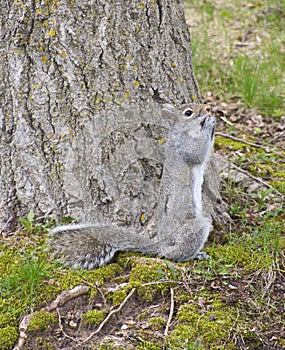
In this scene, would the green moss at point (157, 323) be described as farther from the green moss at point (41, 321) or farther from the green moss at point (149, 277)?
the green moss at point (41, 321)

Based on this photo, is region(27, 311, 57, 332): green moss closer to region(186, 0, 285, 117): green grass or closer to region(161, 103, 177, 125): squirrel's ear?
region(161, 103, 177, 125): squirrel's ear

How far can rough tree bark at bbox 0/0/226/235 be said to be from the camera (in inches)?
118

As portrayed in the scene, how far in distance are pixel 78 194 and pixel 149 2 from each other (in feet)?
4.07

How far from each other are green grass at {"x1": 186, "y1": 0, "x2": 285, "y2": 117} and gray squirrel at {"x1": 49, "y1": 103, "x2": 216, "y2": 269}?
185cm

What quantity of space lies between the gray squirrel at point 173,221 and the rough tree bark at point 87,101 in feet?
0.36

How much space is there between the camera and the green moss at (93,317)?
2633 millimetres

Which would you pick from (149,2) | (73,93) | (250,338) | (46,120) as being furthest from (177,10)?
(250,338)

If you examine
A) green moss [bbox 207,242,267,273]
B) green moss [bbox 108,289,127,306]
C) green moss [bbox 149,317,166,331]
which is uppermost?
green moss [bbox 207,242,267,273]

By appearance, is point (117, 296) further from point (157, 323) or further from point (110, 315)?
point (157, 323)

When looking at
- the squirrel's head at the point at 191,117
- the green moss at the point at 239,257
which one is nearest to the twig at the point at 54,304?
the green moss at the point at 239,257

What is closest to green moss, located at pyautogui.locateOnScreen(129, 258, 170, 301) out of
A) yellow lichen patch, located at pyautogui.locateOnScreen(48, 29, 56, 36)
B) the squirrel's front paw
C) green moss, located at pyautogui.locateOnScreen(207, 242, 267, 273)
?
the squirrel's front paw

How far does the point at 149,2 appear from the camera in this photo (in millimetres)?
3092

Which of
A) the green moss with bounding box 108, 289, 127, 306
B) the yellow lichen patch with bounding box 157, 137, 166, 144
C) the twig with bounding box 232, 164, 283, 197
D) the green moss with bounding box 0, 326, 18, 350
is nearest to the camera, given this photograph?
the green moss with bounding box 0, 326, 18, 350

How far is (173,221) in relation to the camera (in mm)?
3213
